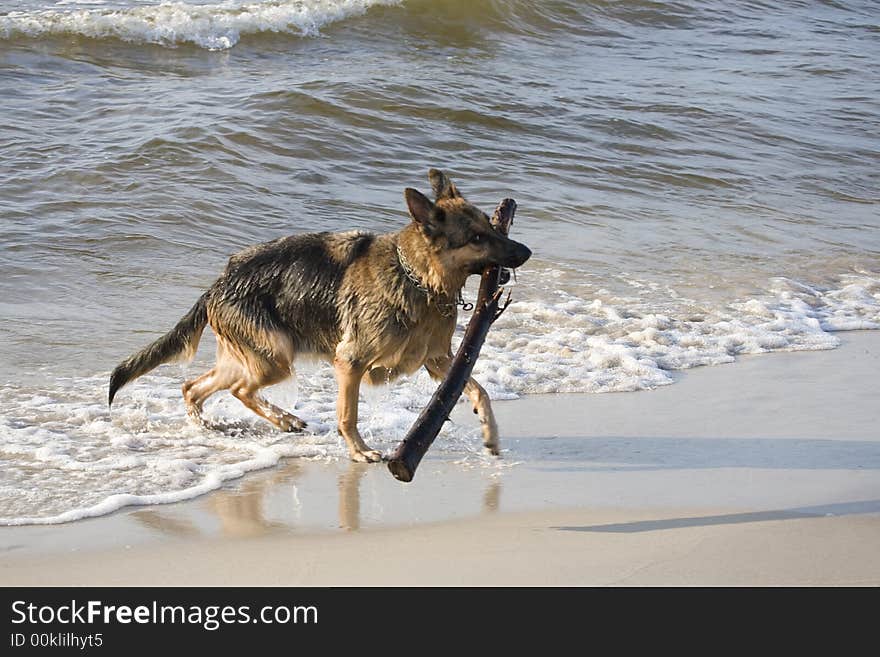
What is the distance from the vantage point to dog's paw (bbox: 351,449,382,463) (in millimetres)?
6453

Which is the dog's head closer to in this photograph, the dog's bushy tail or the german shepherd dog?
the german shepherd dog

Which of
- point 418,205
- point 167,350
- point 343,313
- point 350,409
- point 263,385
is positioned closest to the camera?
point 418,205

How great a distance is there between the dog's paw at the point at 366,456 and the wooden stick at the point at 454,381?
0.77m

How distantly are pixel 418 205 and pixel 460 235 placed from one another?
0.93 ft

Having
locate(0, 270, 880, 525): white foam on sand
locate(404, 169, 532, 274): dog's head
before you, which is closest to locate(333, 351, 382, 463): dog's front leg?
locate(0, 270, 880, 525): white foam on sand

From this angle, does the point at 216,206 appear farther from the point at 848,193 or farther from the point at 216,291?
the point at 848,193

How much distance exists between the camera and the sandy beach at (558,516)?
475 cm

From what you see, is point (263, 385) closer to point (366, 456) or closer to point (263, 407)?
point (263, 407)

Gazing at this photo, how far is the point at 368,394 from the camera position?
7.46 m

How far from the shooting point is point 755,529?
5.23m

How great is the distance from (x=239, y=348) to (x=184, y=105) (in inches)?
343

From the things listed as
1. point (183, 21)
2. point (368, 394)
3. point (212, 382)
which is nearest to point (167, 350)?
point (212, 382)

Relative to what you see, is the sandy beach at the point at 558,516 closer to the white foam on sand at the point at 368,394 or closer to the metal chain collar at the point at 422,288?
the white foam on sand at the point at 368,394

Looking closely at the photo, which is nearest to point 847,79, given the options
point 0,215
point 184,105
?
point 184,105
